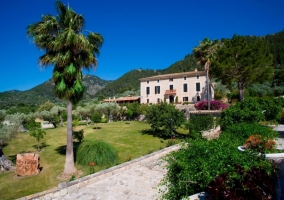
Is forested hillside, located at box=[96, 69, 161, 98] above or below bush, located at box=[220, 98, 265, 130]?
above

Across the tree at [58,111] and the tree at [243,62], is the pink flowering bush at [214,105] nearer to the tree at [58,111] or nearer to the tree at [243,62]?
the tree at [243,62]

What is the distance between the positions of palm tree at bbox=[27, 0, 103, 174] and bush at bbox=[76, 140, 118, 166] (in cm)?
142

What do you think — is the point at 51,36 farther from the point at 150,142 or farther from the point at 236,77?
the point at 236,77

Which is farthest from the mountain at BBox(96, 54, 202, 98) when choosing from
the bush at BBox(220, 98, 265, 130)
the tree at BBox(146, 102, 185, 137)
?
the bush at BBox(220, 98, 265, 130)

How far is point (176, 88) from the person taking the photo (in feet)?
136

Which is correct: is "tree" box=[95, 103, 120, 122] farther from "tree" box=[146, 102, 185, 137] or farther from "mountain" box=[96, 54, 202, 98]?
"mountain" box=[96, 54, 202, 98]

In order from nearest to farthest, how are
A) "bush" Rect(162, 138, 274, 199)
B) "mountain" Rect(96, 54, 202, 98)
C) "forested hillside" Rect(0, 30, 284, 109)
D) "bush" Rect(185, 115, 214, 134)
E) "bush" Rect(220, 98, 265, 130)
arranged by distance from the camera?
1. "bush" Rect(162, 138, 274, 199)
2. "bush" Rect(220, 98, 265, 130)
3. "bush" Rect(185, 115, 214, 134)
4. "forested hillside" Rect(0, 30, 284, 109)
5. "mountain" Rect(96, 54, 202, 98)

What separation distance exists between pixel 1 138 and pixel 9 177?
364 centimetres

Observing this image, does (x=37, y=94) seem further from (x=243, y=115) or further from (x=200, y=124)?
(x=243, y=115)

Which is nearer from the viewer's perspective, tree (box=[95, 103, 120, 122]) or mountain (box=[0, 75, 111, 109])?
tree (box=[95, 103, 120, 122])

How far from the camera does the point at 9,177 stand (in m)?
10.5

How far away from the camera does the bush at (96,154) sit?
11.5 meters

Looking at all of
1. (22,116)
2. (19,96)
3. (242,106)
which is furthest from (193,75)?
(19,96)

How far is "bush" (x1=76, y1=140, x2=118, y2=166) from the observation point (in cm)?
1145
